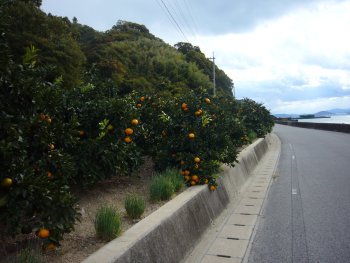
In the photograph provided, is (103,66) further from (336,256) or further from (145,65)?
(336,256)

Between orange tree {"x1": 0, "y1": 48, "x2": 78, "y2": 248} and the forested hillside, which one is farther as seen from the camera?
the forested hillside

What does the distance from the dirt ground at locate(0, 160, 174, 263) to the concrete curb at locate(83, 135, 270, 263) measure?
0.31 m

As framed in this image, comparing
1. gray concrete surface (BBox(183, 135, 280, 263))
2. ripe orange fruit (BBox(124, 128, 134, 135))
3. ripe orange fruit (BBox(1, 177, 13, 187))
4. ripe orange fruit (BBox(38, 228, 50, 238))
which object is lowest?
gray concrete surface (BBox(183, 135, 280, 263))

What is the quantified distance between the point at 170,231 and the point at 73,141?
5.39ft

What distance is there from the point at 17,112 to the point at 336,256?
14.2 feet

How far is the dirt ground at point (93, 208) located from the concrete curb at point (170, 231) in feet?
1.01

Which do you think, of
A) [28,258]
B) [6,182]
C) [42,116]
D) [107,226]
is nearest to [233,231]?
[107,226]

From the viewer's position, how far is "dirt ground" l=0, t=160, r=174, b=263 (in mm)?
4059

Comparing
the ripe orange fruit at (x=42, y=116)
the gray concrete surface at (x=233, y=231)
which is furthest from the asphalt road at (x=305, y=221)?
the ripe orange fruit at (x=42, y=116)

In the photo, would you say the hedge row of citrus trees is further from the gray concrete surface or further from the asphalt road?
the asphalt road

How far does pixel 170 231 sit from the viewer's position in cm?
500

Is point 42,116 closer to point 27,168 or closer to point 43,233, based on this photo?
point 27,168

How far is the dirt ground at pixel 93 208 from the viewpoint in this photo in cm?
406

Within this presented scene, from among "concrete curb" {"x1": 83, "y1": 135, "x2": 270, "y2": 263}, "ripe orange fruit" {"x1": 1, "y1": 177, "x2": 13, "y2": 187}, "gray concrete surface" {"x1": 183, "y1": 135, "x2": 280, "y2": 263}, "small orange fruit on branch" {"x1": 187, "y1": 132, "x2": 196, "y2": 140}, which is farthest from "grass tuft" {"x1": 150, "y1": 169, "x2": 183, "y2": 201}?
"ripe orange fruit" {"x1": 1, "y1": 177, "x2": 13, "y2": 187}
